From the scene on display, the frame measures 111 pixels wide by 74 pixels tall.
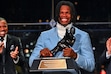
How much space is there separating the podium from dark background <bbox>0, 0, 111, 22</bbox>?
3.35 metres

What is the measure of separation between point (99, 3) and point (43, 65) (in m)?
3.56

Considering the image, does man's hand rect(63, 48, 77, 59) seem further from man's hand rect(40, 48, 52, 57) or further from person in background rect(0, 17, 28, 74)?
person in background rect(0, 17, 28, 74)

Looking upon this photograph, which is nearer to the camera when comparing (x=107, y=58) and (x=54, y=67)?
(x=54, y=67)

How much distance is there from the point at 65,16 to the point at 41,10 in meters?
2.90

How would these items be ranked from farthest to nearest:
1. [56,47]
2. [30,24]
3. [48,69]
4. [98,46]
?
[30,24] → [98,46] → [56,47] → [48,69]

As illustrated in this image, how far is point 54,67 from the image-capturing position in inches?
97.6

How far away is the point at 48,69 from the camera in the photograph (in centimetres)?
247

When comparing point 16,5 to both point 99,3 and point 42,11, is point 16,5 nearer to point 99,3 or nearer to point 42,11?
point 42,11

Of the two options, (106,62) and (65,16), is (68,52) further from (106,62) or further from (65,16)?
(106,62)

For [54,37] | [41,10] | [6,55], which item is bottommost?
[6,55]

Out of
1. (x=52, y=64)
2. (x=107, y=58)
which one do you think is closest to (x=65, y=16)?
(x=107, y=58)

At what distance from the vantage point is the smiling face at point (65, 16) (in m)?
3.07

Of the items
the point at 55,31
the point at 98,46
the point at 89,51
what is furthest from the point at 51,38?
the point at 98,46

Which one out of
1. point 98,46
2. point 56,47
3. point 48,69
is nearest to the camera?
point 48,69
